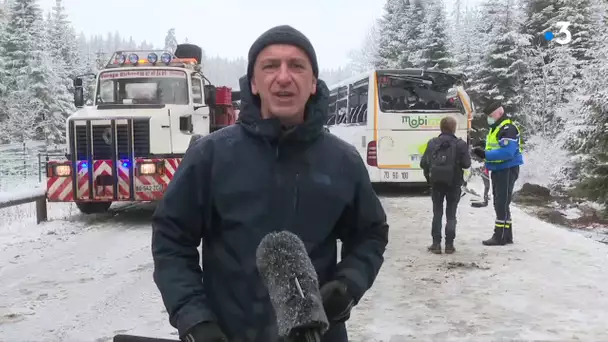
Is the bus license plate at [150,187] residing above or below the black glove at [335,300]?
below

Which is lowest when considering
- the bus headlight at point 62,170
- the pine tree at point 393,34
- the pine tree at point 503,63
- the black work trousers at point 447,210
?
the black work trousers at point 447,210

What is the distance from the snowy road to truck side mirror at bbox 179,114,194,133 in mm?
2426

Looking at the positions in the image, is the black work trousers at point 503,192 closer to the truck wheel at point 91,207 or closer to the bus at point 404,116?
the bus at point 404,116

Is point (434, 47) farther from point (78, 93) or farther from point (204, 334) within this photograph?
point (204, 334)

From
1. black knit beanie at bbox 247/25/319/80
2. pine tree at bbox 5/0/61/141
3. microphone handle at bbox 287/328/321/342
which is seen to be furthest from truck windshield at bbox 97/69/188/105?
pine tree at bbox 5/0/61/141

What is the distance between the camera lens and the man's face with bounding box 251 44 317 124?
2.07 meters

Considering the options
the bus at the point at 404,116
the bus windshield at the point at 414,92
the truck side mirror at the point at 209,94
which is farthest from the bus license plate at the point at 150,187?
the bus windshield at the point at 414,92


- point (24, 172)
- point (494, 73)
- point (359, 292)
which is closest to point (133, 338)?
point (359, 292)

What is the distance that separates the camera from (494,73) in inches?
1471

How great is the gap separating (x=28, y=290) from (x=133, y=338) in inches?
206

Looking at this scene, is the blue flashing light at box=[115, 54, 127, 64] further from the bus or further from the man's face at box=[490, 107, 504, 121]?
the man's face at box=[490, 107, 504, 121]

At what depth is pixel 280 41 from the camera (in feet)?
6.86

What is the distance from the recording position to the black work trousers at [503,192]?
27.6 feet

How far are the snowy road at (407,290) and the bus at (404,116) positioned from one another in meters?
4.75
